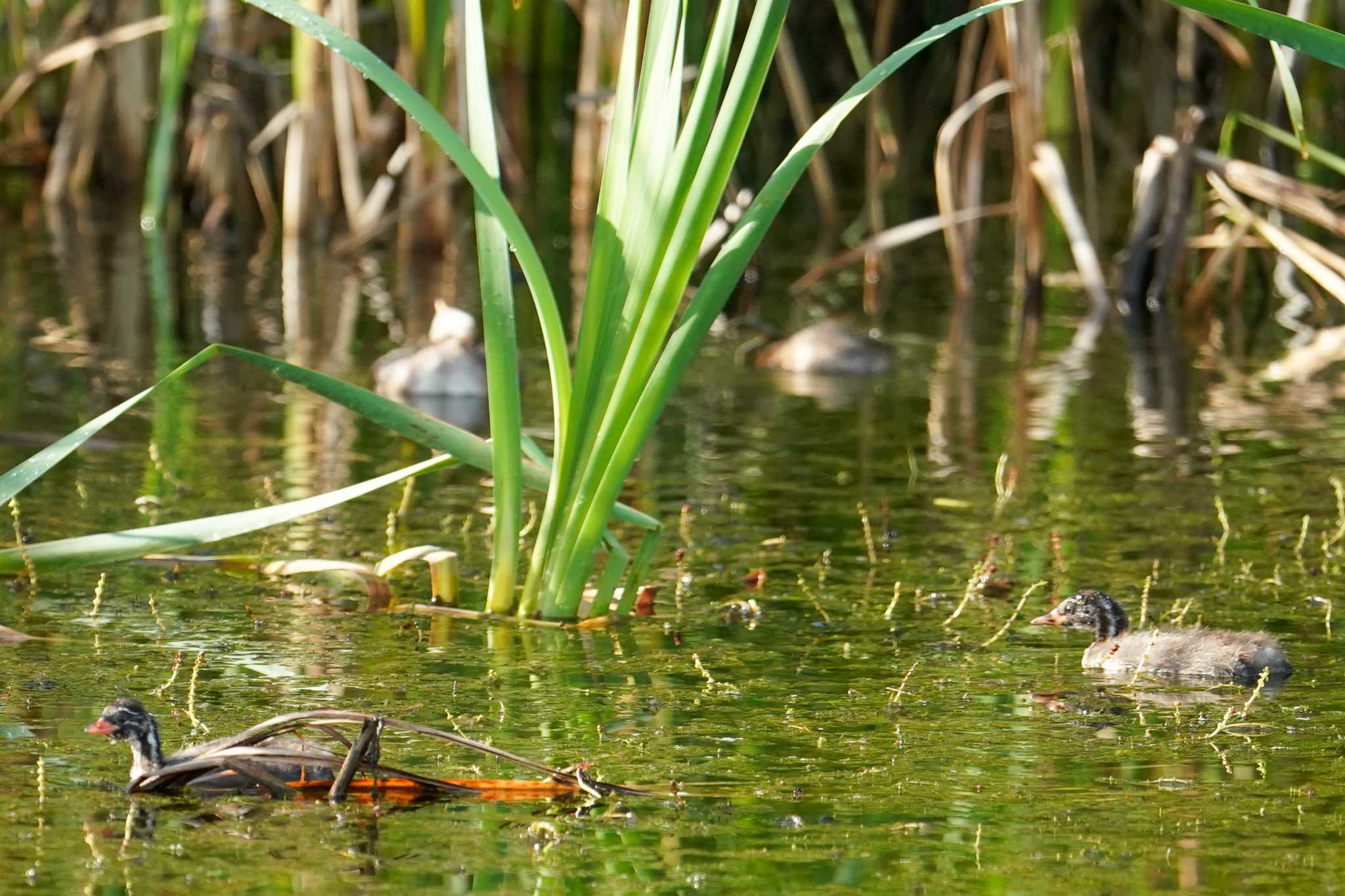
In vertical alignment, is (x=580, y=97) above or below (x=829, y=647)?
above

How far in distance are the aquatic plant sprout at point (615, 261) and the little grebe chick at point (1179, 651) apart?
1.22 meters

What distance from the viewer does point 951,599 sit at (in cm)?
598

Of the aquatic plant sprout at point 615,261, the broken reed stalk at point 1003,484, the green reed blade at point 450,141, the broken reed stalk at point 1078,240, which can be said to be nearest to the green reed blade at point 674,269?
the aquatic plant sprout at point 615,261

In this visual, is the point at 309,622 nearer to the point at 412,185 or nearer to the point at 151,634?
the point at 151,634

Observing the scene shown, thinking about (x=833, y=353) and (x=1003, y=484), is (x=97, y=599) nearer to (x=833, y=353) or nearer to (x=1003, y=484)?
(x=1003, y=484)

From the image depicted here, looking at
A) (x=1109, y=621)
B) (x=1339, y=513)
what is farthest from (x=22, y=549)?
(x=1339, y=513)

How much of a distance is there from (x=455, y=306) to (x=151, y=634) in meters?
7.28

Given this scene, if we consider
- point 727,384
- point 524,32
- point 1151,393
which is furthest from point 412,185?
point 1151,393

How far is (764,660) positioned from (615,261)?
104cm

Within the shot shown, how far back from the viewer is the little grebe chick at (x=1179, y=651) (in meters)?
5.07

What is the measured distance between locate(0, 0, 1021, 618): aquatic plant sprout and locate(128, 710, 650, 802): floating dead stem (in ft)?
3.44

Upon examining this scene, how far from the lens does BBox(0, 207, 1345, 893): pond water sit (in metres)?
3.80

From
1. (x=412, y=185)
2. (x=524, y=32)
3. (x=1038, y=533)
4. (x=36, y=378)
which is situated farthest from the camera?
(x=524, y=32)

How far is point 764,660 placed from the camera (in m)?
5.31
